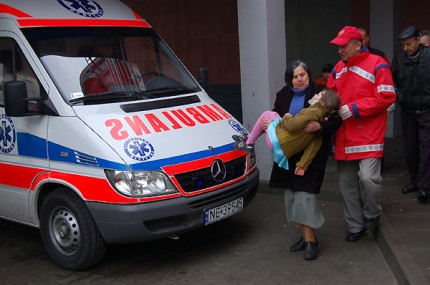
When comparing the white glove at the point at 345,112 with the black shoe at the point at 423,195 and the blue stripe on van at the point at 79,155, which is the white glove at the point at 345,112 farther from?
the black shoe at the point at 423,195

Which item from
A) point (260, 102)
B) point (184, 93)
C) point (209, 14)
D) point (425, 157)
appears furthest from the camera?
point (209, 14)

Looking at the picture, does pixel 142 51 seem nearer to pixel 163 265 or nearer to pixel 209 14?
pixel 163 265

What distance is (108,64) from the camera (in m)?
6.06

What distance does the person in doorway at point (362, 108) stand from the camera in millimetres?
5230

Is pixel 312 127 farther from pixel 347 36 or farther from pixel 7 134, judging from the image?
pixel 7 134

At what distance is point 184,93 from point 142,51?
0.79 m

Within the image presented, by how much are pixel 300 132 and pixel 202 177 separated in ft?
3.22

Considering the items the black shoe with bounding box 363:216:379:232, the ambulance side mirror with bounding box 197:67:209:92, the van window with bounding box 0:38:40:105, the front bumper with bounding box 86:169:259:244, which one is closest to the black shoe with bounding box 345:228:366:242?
the black shoe with bounding box 363:216:379:232

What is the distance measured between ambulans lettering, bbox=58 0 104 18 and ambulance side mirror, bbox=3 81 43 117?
1272 millimetres

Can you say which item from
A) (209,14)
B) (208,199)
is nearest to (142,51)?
(208,199)

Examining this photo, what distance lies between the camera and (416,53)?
6.50 metres

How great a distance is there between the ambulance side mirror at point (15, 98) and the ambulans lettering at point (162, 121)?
775 mm

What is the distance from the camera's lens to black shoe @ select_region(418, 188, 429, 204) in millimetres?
6547

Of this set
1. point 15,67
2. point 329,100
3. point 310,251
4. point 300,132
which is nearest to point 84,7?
point 15,67
